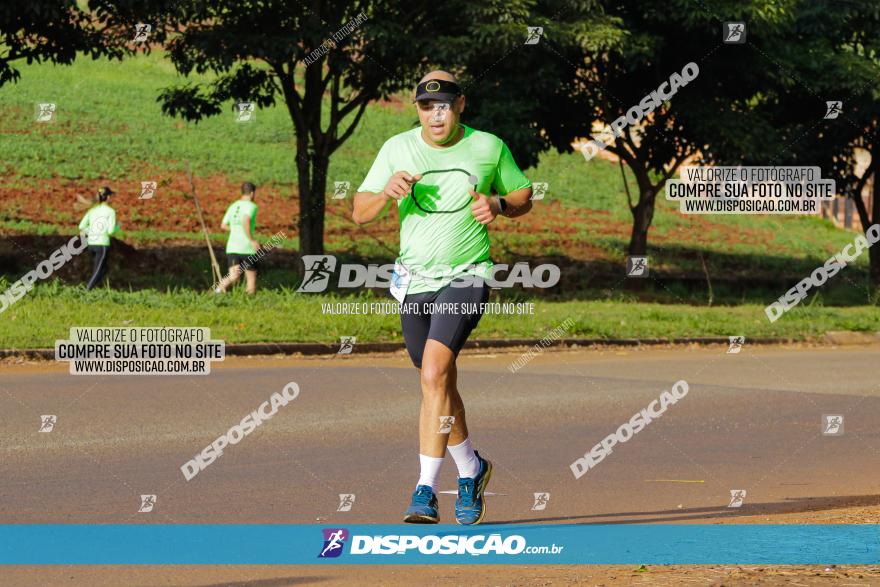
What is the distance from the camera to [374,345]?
17.9 m

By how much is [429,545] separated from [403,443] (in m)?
3.79

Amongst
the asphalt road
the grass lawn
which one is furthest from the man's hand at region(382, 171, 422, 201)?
the grass lawn

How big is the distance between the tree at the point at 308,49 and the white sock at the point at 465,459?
1782cm

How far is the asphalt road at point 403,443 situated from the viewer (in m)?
8.00

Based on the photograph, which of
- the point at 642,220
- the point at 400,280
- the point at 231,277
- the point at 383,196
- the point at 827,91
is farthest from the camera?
the point at 642,220

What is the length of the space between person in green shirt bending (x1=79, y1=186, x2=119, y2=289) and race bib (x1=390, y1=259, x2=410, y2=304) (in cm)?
1554

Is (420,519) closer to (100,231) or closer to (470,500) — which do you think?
(470,500)

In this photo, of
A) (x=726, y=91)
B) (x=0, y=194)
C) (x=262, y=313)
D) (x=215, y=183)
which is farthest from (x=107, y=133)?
(x=262, y=313)

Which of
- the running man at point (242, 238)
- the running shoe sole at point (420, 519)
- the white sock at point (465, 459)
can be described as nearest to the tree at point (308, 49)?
the running man at point (242, 238)

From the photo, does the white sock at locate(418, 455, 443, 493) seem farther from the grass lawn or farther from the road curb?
the grass lawn

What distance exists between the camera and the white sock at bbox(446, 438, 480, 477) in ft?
22.7

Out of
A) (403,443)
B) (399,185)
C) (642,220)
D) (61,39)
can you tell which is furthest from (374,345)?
(642,220)

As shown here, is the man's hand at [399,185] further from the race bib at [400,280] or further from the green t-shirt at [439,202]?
the race bib at [400,280]

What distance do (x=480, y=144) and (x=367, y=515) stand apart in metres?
2.19
